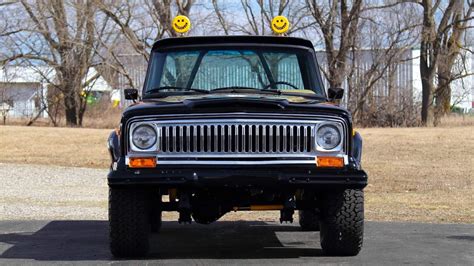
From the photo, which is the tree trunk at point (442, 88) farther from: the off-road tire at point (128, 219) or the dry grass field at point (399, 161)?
the off-road tire at point (128, 219)

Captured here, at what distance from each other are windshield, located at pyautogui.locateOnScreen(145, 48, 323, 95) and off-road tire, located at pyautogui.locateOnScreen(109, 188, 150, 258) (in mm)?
1487

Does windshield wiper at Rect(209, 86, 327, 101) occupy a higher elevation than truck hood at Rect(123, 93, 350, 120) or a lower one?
higher

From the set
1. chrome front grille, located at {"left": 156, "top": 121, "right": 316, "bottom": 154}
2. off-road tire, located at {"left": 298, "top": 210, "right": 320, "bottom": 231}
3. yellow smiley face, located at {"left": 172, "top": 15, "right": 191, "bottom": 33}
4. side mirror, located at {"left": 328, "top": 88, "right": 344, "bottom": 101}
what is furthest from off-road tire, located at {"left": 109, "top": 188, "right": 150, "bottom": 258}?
off-road tire, located at {"left": 298, "top": 210, "right": 320, "bottom": 231}

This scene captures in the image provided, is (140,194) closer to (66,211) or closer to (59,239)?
(59,239)

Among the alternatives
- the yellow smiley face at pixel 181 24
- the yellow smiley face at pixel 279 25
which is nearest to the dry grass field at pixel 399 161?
the yellow smiley face at pixel 279 25

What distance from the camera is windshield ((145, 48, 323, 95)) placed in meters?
8.37

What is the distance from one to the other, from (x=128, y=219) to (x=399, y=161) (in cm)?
1541

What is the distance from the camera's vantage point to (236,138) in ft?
22.9

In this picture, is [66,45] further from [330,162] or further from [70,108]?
[330,162]

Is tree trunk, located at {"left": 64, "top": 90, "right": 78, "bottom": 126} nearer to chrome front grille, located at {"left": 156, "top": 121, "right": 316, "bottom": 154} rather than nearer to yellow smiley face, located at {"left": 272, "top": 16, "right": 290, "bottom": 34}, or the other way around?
yellow smiley face, located at {"left": 272, "top": 16, "right": 290, "bottom": 34}

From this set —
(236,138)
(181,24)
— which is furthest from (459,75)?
(236,138)

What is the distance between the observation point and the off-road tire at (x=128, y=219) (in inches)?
282

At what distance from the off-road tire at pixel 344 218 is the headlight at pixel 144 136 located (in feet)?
5.20

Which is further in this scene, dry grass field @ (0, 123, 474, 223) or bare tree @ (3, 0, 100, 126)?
bare tree @ (3, 0, 100, 126)
